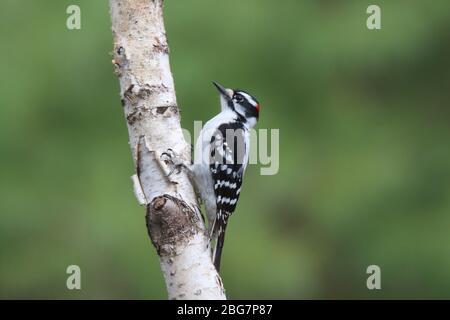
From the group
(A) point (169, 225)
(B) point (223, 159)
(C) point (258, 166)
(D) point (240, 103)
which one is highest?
(D) point (240, 103)

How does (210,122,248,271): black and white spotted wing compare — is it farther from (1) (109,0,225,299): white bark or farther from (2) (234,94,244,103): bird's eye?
(1) (109,0,225,299): white bark

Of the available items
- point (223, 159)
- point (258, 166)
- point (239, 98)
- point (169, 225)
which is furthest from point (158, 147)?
point (258, 166)

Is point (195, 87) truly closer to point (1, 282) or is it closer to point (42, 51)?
point (42, 51)

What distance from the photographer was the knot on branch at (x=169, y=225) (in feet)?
12.6

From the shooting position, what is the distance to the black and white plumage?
16.6 ft

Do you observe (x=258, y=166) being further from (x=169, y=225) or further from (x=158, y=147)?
(x=169, y=225)

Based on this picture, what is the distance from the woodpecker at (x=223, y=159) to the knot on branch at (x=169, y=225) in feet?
2.42

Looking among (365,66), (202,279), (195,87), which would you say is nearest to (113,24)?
(202,279)

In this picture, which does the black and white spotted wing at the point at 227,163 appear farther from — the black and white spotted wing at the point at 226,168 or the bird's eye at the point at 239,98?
the bird's eye at the point at 239,98

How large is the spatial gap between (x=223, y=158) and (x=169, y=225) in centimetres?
155

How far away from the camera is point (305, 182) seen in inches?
331

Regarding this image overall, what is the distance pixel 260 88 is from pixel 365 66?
52.9 inches

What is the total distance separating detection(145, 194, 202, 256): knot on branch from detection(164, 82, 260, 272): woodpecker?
0.74 meters

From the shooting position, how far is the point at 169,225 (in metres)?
3.86
